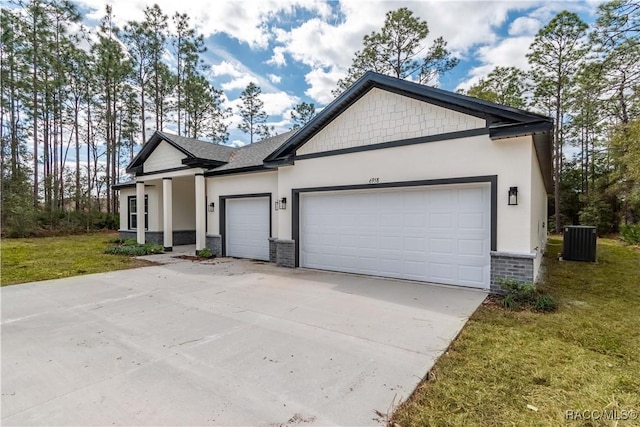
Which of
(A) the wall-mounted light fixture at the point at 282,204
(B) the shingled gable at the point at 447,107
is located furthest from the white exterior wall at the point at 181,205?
(B) the shingled gable at the point at 447,107

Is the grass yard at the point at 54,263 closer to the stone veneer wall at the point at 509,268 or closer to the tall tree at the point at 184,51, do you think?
the stone veneer wall at the point at 509,268

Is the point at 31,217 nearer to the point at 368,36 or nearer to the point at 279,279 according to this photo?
the point at 279,279

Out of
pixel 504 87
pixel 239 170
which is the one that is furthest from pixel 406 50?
pixel 239 170

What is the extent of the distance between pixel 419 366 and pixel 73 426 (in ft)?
10.4

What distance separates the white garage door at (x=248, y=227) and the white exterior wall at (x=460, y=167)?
115 inches

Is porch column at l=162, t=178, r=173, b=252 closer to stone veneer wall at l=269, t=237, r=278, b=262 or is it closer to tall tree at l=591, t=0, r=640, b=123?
stone veneer wall at l=269, t=237, r=278, b=262

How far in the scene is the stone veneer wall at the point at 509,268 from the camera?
5.98 m

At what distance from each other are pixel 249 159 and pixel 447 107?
24.7 ft

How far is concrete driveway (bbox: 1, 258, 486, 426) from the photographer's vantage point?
2.68 meters

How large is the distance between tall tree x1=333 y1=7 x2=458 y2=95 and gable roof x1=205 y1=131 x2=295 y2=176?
1065 centimetres

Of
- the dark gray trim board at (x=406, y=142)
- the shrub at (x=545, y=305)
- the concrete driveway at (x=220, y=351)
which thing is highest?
the dark gray trim board at (x=406, y=142)

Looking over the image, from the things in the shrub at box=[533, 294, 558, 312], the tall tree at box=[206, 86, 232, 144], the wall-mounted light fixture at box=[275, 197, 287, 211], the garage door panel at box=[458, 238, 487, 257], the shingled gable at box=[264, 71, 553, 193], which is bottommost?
the shrub at box=[533, 294, 558, 312]

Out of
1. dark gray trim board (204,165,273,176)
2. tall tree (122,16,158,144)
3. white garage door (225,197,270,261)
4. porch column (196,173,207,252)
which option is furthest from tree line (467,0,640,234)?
tall tree (122,16,158,144)

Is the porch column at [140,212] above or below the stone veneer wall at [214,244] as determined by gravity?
above
